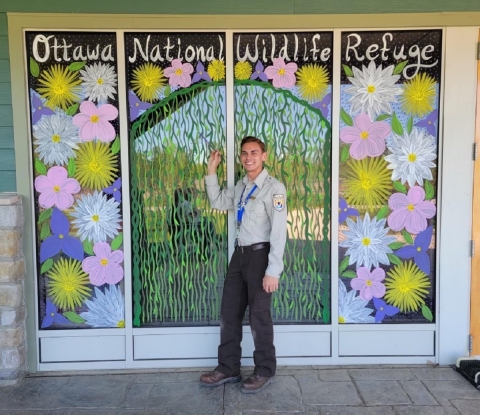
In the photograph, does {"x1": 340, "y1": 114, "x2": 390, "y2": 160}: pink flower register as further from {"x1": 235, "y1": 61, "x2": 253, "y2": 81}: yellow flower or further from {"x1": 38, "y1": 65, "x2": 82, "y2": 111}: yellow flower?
{"x1": 38, "y1": 65, "x2": 82, "y2": 111}: yellow flower

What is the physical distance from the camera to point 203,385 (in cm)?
363

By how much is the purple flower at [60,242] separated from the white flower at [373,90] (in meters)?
2.46

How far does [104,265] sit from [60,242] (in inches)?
15.7

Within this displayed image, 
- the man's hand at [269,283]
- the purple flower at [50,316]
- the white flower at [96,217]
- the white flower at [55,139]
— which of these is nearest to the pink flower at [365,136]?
the man's hand at [269,283]

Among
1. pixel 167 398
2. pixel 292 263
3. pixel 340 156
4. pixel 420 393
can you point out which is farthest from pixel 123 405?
pixel 340 156

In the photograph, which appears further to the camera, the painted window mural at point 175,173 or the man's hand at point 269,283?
the painted window mural at point 175,173

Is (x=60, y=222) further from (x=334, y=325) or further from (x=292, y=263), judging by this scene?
(x=334, y=325)

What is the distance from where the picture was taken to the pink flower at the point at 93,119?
12.5 feet

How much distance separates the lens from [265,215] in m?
3.46

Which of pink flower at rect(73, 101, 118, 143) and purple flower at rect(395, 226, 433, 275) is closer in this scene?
pink flower at rect(73, 101, 118, 143)

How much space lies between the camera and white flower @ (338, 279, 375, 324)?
397 centimetres

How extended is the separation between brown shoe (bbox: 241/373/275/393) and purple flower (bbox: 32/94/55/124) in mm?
2577

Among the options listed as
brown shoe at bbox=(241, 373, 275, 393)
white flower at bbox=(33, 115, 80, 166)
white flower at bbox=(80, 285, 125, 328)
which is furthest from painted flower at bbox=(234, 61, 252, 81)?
brown shoe at bbox=(241, 373, 275, 393)

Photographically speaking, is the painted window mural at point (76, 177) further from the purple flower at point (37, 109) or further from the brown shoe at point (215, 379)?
the brown shoe at point (215, 379)
